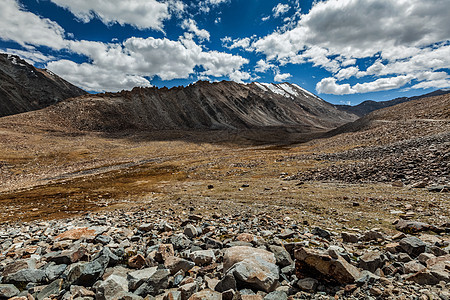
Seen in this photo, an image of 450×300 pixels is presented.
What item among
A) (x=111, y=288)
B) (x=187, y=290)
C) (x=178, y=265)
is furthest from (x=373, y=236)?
(x=111, y=288)

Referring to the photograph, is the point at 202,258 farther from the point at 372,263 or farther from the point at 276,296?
the point at 372,263

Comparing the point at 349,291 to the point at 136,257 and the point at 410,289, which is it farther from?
the point at 136,257

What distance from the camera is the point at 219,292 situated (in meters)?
4.91

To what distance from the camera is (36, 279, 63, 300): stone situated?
524 centimetres

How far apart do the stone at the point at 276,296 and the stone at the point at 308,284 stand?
22.8 inches

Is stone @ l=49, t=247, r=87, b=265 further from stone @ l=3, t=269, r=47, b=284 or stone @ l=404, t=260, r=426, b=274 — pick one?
stone @ l=404, t=260, r=426, b=274

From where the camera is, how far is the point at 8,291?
5.31 m

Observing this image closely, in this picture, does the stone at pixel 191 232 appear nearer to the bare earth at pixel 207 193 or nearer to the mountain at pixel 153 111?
the bare earth at pixel 207 193

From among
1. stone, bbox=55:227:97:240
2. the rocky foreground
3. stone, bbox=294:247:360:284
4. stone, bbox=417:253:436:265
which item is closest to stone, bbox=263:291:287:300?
the rocky foreground

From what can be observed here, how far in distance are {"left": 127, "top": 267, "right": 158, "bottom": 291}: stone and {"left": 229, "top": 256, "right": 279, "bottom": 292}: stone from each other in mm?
2264

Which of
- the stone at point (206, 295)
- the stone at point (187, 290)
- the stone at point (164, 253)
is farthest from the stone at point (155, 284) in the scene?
the stone at point (206, 295)

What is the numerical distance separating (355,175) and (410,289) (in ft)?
59.3

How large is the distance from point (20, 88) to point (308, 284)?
24498 centimetres

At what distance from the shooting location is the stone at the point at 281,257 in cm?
598
